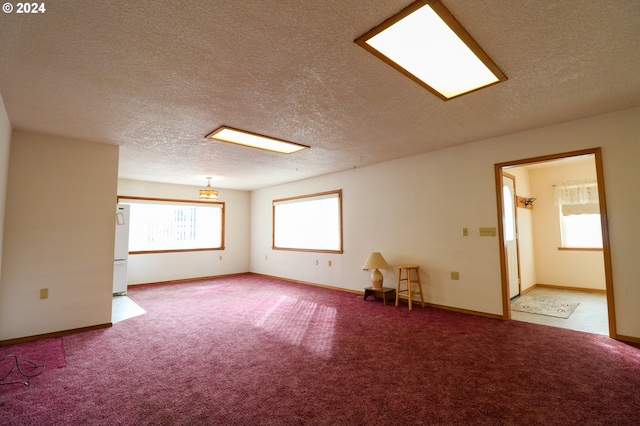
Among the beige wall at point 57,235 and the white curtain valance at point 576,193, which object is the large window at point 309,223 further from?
the white curtain valance at point 576,193

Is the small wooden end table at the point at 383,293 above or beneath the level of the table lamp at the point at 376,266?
beneath

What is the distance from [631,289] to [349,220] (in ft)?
12.5

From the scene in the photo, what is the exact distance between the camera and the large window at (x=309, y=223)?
6.06 meters

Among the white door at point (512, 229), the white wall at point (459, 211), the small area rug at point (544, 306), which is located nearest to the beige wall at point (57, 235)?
the white wall at point (459, 211)

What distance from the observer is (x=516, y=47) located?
6.53 ft

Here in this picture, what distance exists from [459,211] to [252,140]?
3033 mm

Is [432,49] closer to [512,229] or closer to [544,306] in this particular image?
[512,229]

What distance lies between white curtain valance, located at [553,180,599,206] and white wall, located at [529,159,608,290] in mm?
95

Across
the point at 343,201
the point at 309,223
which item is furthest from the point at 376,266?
the point at 309,223

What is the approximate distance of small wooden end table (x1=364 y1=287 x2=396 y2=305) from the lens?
461cm

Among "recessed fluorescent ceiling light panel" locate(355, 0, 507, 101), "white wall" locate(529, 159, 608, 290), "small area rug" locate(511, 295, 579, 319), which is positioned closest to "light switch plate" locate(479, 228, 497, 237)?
"small area rug" locate(511, 295, 579, 319)

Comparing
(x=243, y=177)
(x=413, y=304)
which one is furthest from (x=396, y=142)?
(x=243, y=177)

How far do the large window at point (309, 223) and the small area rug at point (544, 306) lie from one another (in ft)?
10.1

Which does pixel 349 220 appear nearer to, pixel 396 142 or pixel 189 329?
pixel 396 142
